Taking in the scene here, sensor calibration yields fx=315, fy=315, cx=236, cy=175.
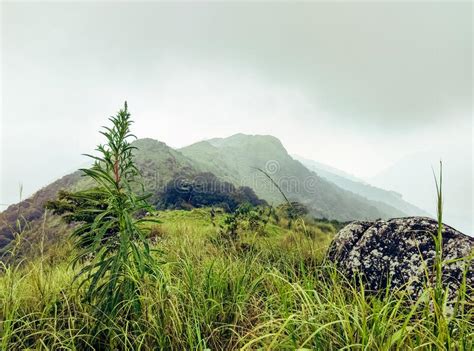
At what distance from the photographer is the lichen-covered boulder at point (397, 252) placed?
11.2 feet

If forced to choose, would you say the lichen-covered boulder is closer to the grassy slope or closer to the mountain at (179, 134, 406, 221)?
the grassy slope

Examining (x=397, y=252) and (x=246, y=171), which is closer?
(x=397, y=252)

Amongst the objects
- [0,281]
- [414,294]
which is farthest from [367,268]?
[0,281]

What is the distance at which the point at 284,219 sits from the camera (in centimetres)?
1291

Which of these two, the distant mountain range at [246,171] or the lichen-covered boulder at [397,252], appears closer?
the lichen-covered boulder at [397,252]

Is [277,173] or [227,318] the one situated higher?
[277,173]

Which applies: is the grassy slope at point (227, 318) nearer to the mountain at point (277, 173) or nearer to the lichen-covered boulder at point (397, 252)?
the lichen-covered boulder at point (397, 252)

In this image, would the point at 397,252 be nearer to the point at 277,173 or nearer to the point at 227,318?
the point at 227,318

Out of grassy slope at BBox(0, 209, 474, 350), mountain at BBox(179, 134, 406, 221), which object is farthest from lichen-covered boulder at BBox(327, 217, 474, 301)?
mountain at BBox(179, 134, 406, 221)

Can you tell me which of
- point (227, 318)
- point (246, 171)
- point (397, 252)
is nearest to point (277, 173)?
point (246, 171)

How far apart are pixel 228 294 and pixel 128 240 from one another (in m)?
1.21

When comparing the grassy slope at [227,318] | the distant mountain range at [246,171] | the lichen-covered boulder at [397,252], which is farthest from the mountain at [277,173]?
the grassy slope at [227,318]

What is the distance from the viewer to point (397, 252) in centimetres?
383

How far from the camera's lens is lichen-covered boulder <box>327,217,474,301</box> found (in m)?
3.43
